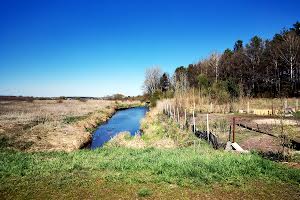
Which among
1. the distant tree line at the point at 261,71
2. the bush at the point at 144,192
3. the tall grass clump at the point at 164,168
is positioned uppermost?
the distant tree line at the point at 261,71

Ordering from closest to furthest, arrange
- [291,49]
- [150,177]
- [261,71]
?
1. [150,177]
2. [291,49]
3. [261,71]

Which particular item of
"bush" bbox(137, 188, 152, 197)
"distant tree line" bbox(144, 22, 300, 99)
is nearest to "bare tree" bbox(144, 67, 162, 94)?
"distant tree line" bbox(144, 22, 300, 99)

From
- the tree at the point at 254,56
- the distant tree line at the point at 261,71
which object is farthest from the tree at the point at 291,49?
the tree at the point at 254,56

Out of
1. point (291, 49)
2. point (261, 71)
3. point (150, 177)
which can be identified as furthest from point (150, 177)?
point (261, 71)

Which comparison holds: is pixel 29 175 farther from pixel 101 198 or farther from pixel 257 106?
pixel 257 106

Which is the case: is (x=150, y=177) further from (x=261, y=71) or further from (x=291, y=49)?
(x=261, y=71)

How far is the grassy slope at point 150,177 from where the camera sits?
30.1 ft

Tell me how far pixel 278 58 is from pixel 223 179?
55.0 meters

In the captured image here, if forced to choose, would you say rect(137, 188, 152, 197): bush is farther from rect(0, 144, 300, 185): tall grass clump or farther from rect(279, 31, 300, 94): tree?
rect(279, 31, 300, 94): tree

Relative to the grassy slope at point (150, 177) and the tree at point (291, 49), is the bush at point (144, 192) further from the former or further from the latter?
the tree at point (291, 49)

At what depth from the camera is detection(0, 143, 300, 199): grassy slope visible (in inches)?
362

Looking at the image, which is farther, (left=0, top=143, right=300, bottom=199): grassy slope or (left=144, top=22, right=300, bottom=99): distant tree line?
(left=144, top=22, right=300, bottom=99): distant tree line

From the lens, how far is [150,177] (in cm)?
1053

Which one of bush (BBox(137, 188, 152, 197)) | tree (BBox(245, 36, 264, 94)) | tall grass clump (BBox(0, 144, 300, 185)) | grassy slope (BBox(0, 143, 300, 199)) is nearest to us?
bush (BBox(137, 188, 152, 197))
